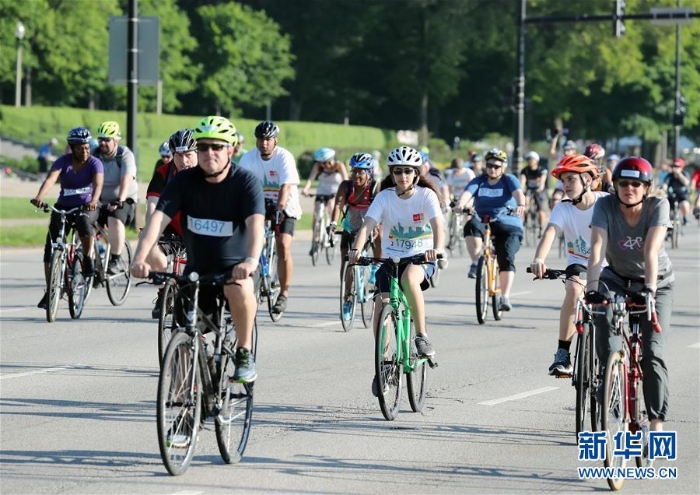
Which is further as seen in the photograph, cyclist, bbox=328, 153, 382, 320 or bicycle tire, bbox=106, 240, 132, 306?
bicycle tire, bbox=106, 240, 132, 306

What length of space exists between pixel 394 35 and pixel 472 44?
5.17 meters

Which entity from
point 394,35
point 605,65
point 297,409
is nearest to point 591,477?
point 297,409

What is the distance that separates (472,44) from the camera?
84.4m

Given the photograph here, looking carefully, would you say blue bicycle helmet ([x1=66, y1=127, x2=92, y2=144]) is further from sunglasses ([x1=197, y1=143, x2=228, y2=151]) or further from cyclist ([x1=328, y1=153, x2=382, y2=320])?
sunglasses ([x1=197, y1=143, x2=228, y2=151])

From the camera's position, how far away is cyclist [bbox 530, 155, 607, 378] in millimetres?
9719

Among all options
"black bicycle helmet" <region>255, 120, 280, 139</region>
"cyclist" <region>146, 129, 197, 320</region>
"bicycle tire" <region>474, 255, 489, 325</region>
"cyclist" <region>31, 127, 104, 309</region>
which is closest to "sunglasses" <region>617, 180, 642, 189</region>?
"cyclist" <region>146, 129, 197, 320</region>

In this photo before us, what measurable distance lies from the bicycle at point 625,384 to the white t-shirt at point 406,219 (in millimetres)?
2434

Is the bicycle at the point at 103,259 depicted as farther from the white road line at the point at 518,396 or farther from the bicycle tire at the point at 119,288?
the white road line at the point at 518,396

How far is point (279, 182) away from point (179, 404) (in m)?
7.04

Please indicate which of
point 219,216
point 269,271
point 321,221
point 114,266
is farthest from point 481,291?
point 321,221

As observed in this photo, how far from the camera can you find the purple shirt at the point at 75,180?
14.1 meters

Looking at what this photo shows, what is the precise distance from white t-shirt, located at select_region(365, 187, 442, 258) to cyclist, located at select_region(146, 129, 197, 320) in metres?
2.07

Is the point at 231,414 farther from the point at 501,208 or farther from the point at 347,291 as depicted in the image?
the point at 501,208

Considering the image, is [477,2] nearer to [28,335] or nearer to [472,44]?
[472,44]
